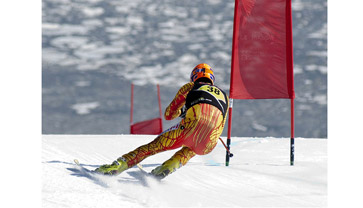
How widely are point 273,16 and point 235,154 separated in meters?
2.18

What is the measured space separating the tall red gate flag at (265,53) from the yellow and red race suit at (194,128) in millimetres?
1320

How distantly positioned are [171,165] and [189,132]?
1.31ft

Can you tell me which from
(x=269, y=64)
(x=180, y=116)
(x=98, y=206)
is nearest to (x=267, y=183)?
(x=180, y=116)

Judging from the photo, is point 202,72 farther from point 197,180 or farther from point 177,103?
point 197,180

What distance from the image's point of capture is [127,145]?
6.88 metres

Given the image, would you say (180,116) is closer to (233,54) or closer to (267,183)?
(267,183)

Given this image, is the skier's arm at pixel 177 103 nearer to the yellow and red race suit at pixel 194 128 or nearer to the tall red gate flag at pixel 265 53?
the yellow and red race suit at pixel 194 128

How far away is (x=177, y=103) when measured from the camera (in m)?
4.51

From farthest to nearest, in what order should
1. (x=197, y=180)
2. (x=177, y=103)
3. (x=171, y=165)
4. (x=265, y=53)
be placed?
(x=265, y=53) → (x=197, y=180) → (x=177, y=103) → (x=171, y=165)

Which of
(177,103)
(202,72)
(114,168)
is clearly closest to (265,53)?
(202,72)

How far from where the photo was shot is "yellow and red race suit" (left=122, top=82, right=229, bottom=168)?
4277 mm

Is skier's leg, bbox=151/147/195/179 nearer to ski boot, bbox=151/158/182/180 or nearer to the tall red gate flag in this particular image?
ski boot, bbox=151/158/182/180

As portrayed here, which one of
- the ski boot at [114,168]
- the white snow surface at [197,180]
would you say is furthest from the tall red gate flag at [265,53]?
the ski boot at [114,168]

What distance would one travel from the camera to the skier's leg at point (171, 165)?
4.28 metres
